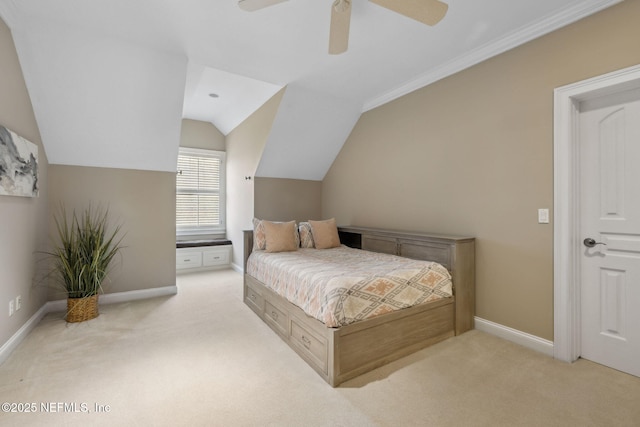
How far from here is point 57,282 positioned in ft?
10.8

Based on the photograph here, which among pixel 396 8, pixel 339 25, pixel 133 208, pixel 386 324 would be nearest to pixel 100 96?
pixel 133 208

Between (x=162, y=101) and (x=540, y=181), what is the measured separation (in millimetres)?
3817

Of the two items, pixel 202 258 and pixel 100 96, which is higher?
pixel 100 96

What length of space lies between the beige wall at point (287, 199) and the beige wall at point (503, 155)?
175 cm

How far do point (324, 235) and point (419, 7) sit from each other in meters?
2.59

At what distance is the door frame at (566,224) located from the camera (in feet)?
7.26

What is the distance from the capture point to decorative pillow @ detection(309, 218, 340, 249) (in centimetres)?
375

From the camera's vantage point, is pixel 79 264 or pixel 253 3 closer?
pixel 253 3

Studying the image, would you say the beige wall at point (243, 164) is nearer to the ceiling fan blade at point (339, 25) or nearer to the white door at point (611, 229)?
the ceiling fan blade at point (339, 25)

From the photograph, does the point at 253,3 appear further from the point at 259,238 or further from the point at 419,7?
the point at 259,238

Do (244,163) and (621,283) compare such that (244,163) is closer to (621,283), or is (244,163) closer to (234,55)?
(234,55)

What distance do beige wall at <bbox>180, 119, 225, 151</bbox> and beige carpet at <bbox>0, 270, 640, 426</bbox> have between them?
3.65 metres

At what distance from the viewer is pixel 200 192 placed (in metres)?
5.57

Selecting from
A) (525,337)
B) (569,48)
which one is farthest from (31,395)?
(569,48)
